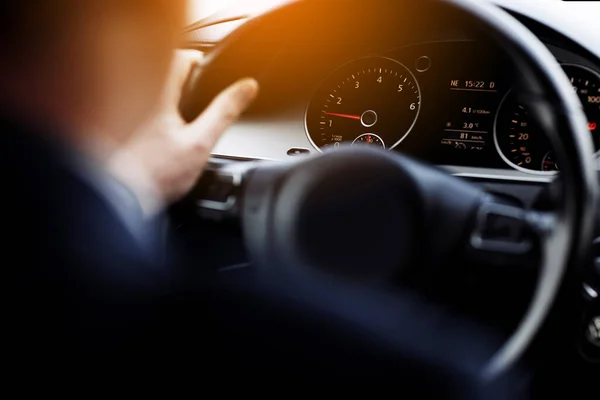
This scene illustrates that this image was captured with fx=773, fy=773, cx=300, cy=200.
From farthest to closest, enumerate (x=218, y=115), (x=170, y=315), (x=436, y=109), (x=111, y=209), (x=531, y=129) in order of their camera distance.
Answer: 1. (x=436, y=109)
2. (x=531, y=129)
3. (x=218, y=115)
4. (x=170, y=315)
5. (x=111, y=209)

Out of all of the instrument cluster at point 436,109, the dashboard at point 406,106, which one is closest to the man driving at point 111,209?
the dashboard at point 406,106

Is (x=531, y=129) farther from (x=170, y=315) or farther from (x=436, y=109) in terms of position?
(x=170, y=315)

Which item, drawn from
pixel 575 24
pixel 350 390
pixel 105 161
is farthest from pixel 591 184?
pixel 575 24

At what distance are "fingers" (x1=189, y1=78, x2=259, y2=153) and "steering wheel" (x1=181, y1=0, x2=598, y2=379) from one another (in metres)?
0.08

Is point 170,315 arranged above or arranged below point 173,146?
below

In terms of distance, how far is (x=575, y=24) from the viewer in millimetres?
1493

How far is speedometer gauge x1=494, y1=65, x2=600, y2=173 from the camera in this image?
5.26 feet

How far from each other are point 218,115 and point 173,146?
7 cm

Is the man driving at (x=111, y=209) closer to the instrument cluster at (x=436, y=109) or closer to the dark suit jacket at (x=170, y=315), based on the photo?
the dark suit jacket at (x=170, y=315)

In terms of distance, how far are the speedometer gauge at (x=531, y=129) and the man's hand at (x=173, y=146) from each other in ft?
2.76

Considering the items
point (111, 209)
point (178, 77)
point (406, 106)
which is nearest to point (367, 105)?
point (406, 106)

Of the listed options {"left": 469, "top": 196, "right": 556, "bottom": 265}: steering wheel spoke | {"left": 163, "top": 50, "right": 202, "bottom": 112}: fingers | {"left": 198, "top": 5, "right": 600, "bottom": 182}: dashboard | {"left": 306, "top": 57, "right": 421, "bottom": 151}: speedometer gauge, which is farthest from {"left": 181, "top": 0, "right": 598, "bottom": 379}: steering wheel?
{"left": 306, "top": 57, "right": 421, "bottom": 151}: speedometer gauge

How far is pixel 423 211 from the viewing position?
93 centimetres

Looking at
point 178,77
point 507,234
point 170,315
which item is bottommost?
point 170,315
